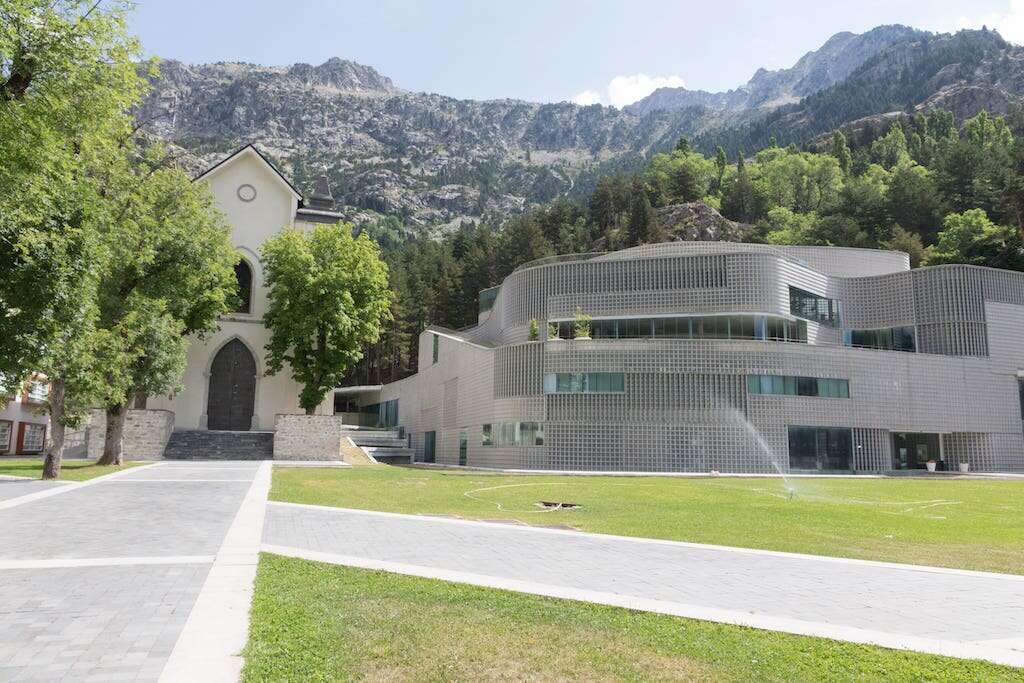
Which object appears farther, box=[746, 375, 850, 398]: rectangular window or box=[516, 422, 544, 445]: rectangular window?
box=[516, 422, 544, 445]: rectangular window

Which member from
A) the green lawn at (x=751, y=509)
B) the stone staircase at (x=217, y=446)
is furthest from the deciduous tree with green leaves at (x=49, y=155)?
the stone staircase at (x=217, y=446)

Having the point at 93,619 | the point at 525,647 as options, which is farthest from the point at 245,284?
the point at 525,647

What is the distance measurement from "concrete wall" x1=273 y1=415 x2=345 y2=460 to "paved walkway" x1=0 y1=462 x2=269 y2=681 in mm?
18719

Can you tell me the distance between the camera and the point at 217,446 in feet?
118

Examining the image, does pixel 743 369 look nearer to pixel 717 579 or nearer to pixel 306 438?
pixel 306 438

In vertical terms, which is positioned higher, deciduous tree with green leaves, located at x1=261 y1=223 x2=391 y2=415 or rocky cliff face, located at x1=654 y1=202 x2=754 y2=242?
rocky cliff face, located at x1=654 y1=202 x2=754 y2=242

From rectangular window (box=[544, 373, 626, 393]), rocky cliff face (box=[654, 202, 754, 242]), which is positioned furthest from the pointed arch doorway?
rocky cliff face (box=[654, 202, 754, 242])

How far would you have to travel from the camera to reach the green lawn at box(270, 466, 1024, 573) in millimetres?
11230

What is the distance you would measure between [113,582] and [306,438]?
92.3 feet

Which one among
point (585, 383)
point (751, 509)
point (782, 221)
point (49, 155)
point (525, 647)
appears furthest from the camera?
point (782, 221)

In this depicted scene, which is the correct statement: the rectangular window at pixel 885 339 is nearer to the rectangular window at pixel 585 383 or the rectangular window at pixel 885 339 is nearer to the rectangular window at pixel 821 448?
the rectangular window at pixel 821 448

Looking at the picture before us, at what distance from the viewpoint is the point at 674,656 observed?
16.7 ft

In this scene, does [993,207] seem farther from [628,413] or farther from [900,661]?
[900,661]

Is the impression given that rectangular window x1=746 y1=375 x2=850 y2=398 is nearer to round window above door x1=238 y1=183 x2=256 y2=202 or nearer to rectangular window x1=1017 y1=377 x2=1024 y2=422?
rectangular window x1=1017 y1=377 x2=1024 y2=422
